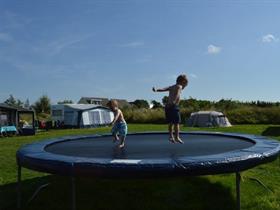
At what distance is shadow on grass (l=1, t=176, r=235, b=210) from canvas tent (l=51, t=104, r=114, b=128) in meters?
18.7

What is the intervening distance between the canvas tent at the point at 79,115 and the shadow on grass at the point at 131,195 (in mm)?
18733

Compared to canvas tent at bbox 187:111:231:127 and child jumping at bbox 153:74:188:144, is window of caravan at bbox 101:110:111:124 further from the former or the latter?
child jumping at bbox 153:74:188:144

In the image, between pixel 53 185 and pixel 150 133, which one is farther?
pixel 150 133

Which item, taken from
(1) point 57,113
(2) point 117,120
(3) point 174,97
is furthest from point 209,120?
(3) point 174,97

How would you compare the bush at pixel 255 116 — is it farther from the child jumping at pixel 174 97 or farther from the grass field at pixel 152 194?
the child jumping at pixel 174 97

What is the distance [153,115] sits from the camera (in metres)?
27.1

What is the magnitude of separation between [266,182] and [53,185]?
266cm

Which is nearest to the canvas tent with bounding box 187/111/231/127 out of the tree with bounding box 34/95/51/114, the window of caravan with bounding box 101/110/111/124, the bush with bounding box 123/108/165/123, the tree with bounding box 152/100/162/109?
the bush with bounding box 123/108/165/123

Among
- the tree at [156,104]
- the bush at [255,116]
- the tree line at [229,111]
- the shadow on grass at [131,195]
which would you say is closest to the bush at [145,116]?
the tree line at [229,111]

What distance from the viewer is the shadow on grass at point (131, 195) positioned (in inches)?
151

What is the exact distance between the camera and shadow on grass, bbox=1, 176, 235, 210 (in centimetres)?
384

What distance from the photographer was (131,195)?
4.18 metres

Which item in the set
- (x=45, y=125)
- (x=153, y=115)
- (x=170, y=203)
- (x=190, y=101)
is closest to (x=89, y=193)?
(x=170, y=203)

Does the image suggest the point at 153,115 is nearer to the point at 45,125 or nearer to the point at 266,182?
the point at 45,125
